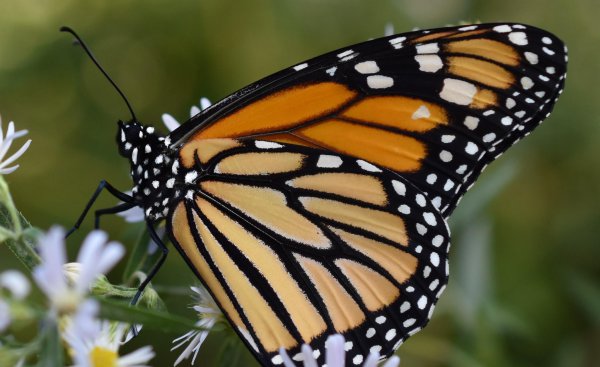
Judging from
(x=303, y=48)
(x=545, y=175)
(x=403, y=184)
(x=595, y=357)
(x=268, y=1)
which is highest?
(x=268, y=1)

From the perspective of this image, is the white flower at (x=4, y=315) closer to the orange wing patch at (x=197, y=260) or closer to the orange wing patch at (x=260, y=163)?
the orange wing patch at (x=197, y=260)

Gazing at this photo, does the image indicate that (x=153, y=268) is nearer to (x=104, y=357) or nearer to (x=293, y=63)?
(x=104, y=357)

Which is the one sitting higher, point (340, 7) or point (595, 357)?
point (340, 7)

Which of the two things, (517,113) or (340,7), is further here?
(340,7)

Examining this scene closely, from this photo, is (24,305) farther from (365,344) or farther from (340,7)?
(340,7)

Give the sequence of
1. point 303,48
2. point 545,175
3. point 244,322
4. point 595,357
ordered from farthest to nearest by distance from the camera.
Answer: point 303,48
point 545,175
point 595,357
point 244,322

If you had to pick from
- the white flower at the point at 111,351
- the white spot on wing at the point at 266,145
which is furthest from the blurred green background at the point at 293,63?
the white flower at the point at 111,351

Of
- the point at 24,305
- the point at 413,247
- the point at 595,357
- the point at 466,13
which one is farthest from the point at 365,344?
the point at 466,13

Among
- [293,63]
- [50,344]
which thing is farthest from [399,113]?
[293,63]
